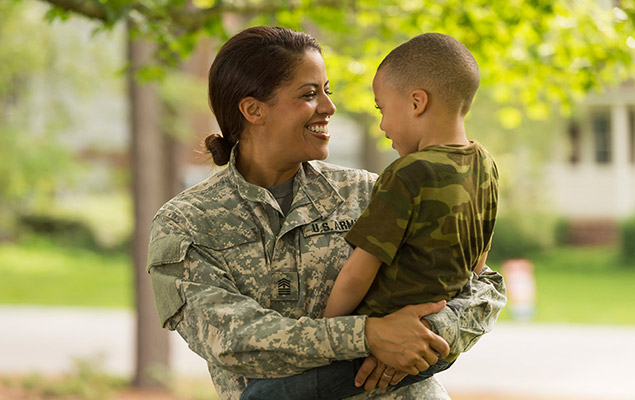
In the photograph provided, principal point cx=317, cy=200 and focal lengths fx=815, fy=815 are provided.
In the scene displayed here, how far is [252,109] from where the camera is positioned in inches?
93.6

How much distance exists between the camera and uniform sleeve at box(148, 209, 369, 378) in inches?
79.1

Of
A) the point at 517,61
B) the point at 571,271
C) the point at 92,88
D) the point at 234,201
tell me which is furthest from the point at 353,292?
the point at 571,271

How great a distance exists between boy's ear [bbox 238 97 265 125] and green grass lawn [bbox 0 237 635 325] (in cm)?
1110

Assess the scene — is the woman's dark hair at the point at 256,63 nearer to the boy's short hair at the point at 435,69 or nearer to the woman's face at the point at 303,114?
the woman's face at the point at 303,114

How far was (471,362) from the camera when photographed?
31.2 feet

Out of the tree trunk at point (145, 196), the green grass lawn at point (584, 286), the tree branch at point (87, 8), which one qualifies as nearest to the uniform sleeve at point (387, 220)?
the tree branch at point (87, 8)

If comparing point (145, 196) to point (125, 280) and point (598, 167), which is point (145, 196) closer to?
point (125, 280)

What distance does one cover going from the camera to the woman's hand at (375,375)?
6.82 feet

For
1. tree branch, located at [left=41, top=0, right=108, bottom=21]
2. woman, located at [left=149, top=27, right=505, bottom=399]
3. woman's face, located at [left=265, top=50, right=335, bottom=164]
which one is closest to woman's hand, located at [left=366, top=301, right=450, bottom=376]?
woman, located at [left=149, top=27, right=505, bottom=399]

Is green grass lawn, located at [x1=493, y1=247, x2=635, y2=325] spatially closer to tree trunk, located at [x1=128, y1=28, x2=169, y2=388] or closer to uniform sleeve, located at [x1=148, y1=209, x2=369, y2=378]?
tree trunk, located at [x1=128, y1=28, x2=169, y2=388]

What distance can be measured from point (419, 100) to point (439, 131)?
0.10 m

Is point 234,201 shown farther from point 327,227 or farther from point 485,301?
point 485,301

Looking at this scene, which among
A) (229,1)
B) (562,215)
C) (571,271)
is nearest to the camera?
(229,1)

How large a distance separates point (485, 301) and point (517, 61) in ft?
13.4
